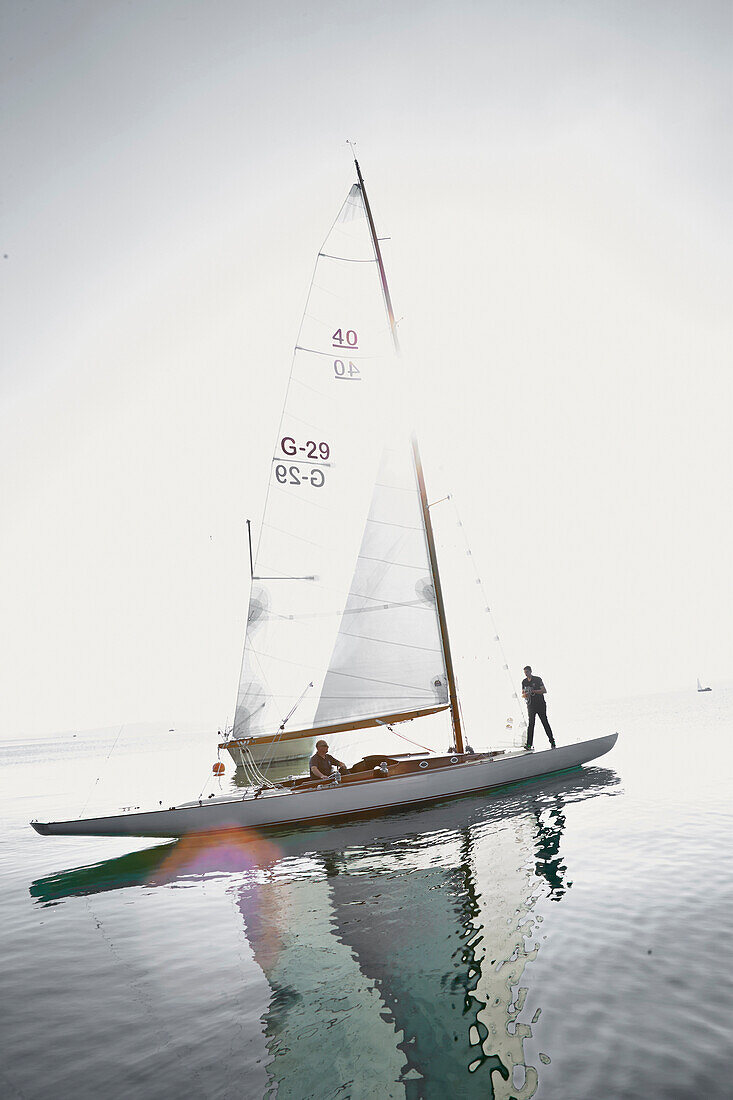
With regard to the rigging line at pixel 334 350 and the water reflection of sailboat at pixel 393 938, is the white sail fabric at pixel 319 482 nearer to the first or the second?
the rigging line at pixel 334 350

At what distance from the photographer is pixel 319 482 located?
17.0 metres

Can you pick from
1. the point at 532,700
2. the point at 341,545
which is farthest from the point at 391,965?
the point at 532,700

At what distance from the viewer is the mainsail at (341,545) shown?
625 inches

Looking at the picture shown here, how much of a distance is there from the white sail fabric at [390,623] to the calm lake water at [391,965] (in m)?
3.25

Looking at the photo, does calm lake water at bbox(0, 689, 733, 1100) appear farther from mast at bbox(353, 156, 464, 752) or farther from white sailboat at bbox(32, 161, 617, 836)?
mast at bbox(353, 156, 464, 752)

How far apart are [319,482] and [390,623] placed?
14.6ft

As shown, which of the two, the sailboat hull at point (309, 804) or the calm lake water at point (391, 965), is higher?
the sailboat hull at point (309, 804)

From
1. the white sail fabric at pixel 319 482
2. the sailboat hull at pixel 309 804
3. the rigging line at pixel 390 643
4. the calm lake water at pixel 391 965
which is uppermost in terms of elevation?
the white sail fabric at pixel 319 482

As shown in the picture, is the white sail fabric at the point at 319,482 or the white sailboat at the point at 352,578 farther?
the white sail fabric at the point at 319,482

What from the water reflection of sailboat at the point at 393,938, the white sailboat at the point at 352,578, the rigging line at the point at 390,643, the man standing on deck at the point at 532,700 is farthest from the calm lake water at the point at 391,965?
the rigging line at the point at 390,643

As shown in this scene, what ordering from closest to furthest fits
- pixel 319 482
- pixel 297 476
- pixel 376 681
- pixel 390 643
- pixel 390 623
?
pixel 376 681 → pixel 390 643 → pixel 390 623 → pixel 297 476 → pixel 319 482

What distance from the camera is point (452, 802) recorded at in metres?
15.9

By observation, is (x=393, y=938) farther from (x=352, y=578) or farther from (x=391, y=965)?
(x=352, y=578)

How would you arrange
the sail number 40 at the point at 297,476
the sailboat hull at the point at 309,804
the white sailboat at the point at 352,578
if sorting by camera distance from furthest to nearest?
the sail number 40 at the point at 297,476
the white sailboat at the point at 352,578
the sailboat hull at the point at 309,804
